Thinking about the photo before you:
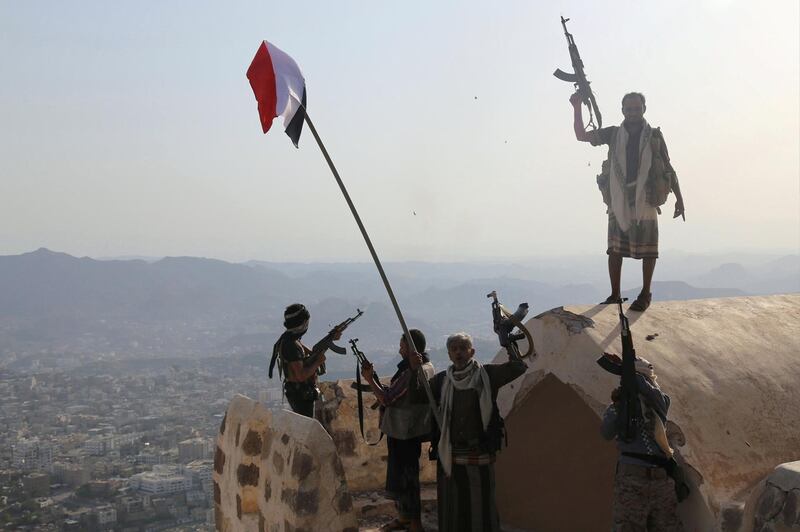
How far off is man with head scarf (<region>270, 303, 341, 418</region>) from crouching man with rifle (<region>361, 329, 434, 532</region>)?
94 cm

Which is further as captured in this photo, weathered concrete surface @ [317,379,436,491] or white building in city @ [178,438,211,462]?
white building in city @ [178,438,211,462]

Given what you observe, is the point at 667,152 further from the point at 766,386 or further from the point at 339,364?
the point at 339,364

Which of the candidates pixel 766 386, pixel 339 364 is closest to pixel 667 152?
pixel 766 386

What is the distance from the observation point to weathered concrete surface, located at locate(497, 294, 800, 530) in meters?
6.31

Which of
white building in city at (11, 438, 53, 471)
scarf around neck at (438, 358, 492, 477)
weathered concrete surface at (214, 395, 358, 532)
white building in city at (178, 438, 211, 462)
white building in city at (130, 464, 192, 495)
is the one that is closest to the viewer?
weathered concrete surface at (214, 395, 358, 532)

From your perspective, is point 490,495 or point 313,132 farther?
point 313,132

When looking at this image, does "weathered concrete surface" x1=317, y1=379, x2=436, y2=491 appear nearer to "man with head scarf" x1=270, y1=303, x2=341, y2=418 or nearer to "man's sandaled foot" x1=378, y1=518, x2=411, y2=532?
"man with head scarf" x1=270, y1=303, x2=341, y2=418

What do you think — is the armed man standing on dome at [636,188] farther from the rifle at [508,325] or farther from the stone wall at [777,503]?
the stone wall at [777,503]

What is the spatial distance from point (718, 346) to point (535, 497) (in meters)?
2.18

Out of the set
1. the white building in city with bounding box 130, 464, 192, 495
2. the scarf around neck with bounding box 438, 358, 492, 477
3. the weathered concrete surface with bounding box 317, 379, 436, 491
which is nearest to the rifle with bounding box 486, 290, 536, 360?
the scarf around neck with bounding box 438, 358, 492, 477

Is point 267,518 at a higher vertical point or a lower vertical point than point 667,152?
lower

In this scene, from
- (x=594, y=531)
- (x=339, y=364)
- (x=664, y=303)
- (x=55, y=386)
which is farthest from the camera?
(x=339, y=364)

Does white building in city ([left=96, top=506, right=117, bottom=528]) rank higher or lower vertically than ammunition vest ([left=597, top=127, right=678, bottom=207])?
lower

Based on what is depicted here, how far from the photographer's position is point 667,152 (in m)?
7.92
